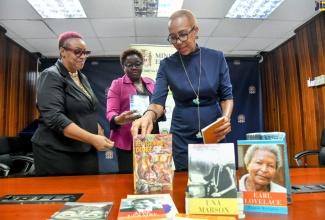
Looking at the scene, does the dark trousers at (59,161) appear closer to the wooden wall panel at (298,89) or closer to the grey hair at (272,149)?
the grey hair at (272,149)

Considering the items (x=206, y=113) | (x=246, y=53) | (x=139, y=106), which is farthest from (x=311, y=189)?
(x=246, y=53)

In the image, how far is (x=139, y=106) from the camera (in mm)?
1794

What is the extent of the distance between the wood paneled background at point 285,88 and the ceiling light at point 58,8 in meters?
0.99

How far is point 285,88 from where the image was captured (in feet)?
16.4

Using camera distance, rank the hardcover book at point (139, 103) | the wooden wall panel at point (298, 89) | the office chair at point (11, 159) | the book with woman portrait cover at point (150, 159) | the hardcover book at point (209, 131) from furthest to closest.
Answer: the wooden wall panel at point (298, 89) → the office chair at point (11, 159) → the hardcover book at point (139, 103) → the book with woman portrait cover at point (150, 159) → the hardcover book at point (209, 131)

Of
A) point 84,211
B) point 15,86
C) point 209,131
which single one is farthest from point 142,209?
point 15,86

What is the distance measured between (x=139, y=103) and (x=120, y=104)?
281mm

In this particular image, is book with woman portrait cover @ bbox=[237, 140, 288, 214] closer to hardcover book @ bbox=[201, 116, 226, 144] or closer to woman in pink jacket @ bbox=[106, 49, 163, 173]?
hardcover book @ bbox=[201, 116, 226, 144]

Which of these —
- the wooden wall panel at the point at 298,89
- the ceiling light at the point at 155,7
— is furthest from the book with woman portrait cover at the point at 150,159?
the wooden wall panel at the point at 298,89

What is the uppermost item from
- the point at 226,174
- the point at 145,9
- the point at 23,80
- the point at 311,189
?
the point at 145,9

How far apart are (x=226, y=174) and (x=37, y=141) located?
119 centimetres

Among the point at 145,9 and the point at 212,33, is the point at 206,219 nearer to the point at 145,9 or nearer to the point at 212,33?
the point at 145,9

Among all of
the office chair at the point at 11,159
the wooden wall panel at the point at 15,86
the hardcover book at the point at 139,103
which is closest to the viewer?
the hardcover book at the point at 139,103

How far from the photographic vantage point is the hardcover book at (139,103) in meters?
1.77
